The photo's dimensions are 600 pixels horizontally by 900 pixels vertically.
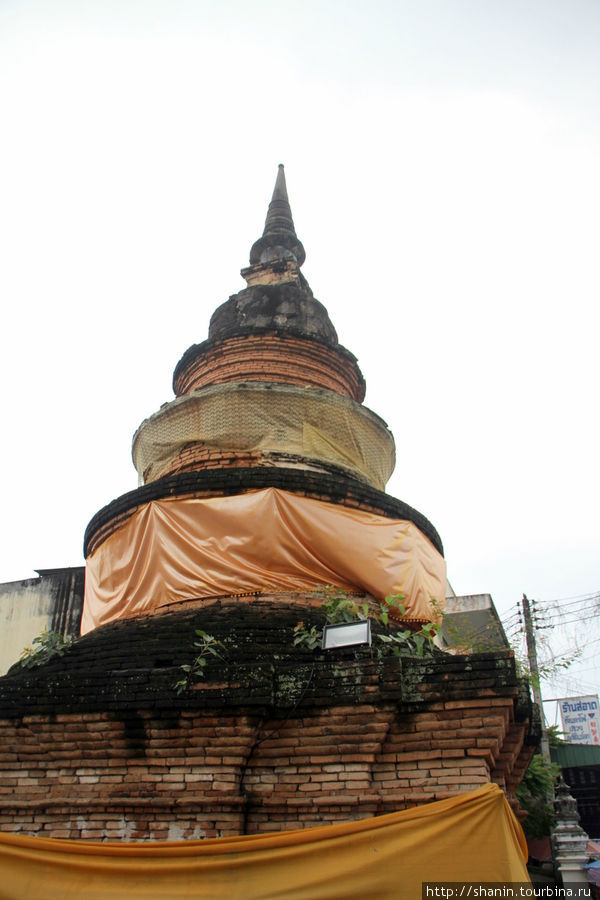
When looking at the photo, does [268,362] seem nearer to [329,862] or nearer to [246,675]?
[246,675]

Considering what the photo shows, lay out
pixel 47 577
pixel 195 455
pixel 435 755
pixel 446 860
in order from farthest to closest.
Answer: pixel 47 577 → pixel 195 455 → pixel 435 755 → pixel 446 860

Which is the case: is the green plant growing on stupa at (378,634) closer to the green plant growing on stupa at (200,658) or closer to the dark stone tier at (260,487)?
the green plant growing on stupa at (200,658)

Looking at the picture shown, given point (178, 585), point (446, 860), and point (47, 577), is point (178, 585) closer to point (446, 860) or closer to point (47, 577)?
point (446, 860)

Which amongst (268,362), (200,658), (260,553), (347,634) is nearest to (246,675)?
(200,658)

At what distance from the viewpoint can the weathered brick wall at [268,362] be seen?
446 inches

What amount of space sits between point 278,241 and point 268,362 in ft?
14.1

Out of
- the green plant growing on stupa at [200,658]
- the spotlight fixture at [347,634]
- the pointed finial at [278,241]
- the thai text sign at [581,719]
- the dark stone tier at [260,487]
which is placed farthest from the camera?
the thai text sign at [581,719]

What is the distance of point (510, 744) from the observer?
21.1 feet

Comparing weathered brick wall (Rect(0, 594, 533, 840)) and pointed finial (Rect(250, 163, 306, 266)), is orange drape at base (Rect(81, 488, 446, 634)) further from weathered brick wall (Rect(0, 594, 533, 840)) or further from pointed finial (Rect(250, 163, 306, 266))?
pointed finial (Rect(250, 163, 306, 266))

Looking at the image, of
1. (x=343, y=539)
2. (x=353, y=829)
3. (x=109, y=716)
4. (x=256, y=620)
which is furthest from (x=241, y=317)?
(x=353, y=829)

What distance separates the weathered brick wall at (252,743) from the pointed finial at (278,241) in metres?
9.35

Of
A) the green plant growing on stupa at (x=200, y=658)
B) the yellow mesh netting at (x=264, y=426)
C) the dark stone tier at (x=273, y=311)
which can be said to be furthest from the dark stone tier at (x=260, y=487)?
the dark stone tier at (x=273, y=311)

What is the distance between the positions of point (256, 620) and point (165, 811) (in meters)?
2.00

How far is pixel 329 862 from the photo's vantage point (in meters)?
5.05
